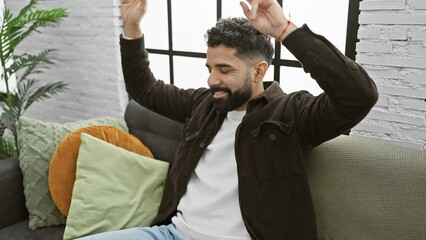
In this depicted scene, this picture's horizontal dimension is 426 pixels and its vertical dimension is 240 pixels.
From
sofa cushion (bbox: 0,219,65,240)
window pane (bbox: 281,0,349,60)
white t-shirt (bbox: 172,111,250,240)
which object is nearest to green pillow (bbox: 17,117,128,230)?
sofa cushion (bbox: 0,219,65,240)

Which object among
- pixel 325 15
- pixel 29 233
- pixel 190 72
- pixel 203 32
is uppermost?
pixel 325 15

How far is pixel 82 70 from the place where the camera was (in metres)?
2.78

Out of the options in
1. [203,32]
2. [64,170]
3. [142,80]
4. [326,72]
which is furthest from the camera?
[203,32]

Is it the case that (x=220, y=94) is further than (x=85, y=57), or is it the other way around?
(x=85, y=57)

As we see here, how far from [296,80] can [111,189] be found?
1024mm

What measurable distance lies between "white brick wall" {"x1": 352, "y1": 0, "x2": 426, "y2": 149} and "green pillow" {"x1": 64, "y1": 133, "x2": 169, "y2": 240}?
36.0 inches

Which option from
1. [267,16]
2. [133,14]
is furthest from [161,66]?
[267,16]

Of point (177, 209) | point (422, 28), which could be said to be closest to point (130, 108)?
point (177, 209)

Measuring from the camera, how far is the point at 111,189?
158 centimetres

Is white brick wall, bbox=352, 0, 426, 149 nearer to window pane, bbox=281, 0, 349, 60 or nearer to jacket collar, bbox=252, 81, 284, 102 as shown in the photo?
window pane, bbox=281, 0, 349, 60

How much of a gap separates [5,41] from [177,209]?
1618 mm

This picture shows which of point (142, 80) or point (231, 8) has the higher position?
point (231, 8)

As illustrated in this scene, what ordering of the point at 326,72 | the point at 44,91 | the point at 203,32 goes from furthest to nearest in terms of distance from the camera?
the point at 44,91 → the point at 203,32 → the point at 326,72

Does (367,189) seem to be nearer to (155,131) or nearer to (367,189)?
(367,189)
